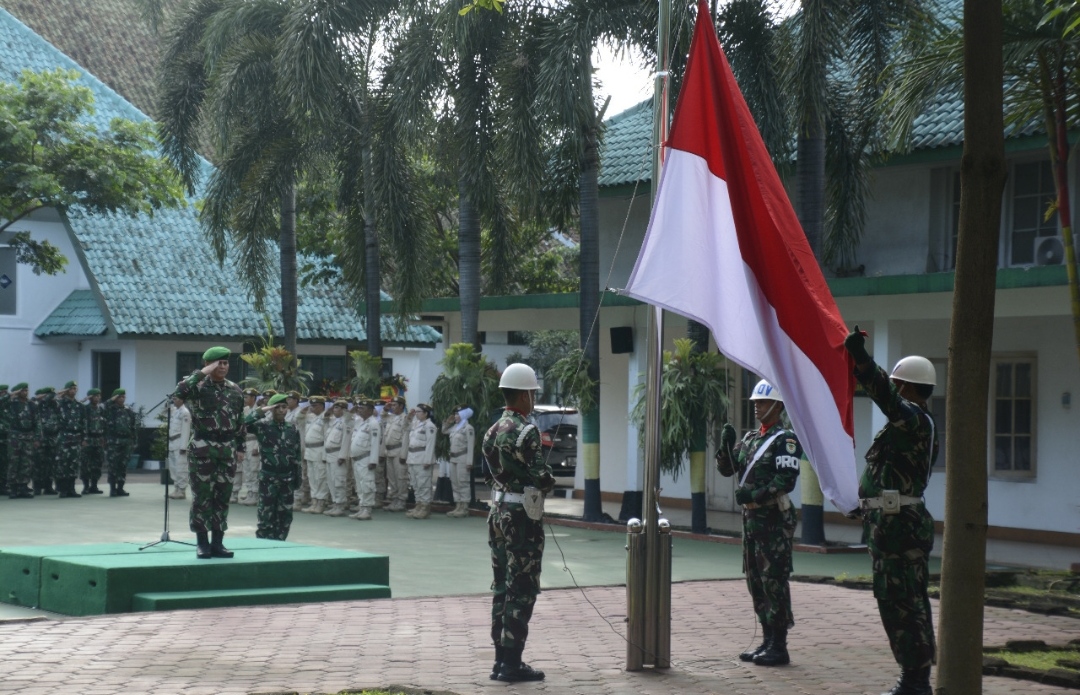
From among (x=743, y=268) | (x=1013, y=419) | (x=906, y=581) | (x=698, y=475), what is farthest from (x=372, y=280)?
(x=906, y=581)

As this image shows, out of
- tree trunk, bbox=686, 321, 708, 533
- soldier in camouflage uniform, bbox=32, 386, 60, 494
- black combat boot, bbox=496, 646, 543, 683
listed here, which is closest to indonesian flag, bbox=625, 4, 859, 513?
black combat boot, bbox=496, 646, 543, 683

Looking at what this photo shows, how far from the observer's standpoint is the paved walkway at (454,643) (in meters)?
Result: 8.45

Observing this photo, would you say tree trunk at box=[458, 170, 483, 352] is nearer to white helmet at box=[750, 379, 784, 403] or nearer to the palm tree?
the palm tree

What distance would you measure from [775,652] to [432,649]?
7.89 feet

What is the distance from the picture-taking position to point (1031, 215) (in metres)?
18.9

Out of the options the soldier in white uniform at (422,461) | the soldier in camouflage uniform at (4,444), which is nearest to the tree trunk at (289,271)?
the soldier in camouflage uniform at (4,444)

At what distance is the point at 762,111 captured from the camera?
58.6 feet

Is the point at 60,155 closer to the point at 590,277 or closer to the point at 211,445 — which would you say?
the point at 590,277

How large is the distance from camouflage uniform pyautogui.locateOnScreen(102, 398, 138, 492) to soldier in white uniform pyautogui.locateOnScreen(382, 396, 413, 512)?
5162mm

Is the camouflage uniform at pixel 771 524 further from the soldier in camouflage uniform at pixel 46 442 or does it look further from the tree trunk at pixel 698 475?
the soldier in camouflage uniform at pixel 46 442

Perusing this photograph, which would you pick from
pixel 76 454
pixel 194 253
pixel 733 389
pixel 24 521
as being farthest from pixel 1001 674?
pixel 194 253

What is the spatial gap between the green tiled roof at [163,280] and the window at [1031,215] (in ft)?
51.1

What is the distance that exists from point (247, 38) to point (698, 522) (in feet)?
42.5

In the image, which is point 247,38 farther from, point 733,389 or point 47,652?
point 47,652
